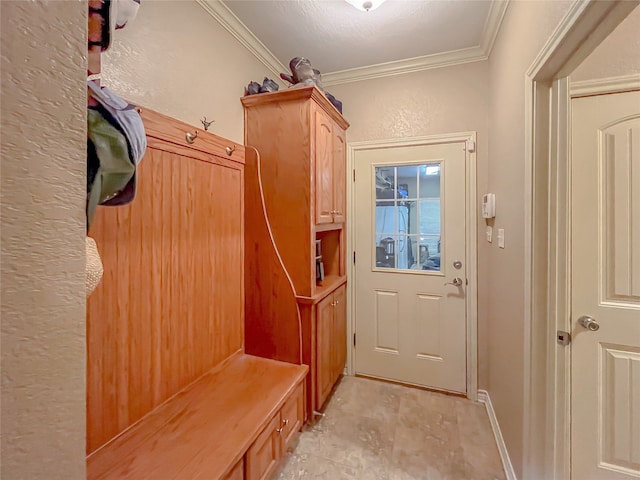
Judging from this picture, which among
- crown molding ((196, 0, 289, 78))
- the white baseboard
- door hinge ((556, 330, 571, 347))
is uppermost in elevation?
crown molding ((196, 0, 289, 78))

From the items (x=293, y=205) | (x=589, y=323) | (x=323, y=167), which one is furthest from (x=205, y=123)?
(x=589, y=323)

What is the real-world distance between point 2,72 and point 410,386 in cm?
275

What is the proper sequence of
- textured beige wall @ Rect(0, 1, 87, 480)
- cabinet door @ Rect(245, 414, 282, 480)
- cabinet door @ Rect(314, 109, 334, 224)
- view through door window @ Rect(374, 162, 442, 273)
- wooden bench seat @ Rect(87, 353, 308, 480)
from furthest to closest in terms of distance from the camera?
view through door window @ Rect(374, 162, 442, 273)
cabinet door @ Rect(314, 109, 334, 224)
cabinet door @ Rect(245, 414, 282, 480)
wooden bench seat @ Rect(87, 353, 308, 480)
textured beige wall @ Rect(0, 1, 87, 480)

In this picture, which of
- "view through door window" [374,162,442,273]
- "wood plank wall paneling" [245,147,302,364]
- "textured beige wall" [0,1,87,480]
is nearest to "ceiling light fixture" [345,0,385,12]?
"wood plank wall paneling" [245,147,302,364]

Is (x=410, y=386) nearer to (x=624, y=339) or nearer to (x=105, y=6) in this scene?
(x=624, y=339)

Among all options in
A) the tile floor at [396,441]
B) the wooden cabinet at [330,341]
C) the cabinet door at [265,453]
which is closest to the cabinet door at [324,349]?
the wooden cabinet at [330,341]

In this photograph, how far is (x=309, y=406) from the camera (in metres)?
1.94

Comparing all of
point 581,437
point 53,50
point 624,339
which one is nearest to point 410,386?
Answer: point 581,437

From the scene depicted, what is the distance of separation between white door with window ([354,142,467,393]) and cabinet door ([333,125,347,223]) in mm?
113

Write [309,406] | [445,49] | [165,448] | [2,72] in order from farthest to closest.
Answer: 1. [445,49]
2. [309,406]
3. [165,448]
4. [2,72]

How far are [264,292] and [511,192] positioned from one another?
4.90 feet

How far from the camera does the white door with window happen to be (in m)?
2.30

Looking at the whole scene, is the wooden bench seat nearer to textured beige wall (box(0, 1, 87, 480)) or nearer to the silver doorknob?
textured beige wall (box(0, 1, 87, 480))

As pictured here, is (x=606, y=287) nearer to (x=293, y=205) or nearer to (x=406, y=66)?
(x=293, y=205)
